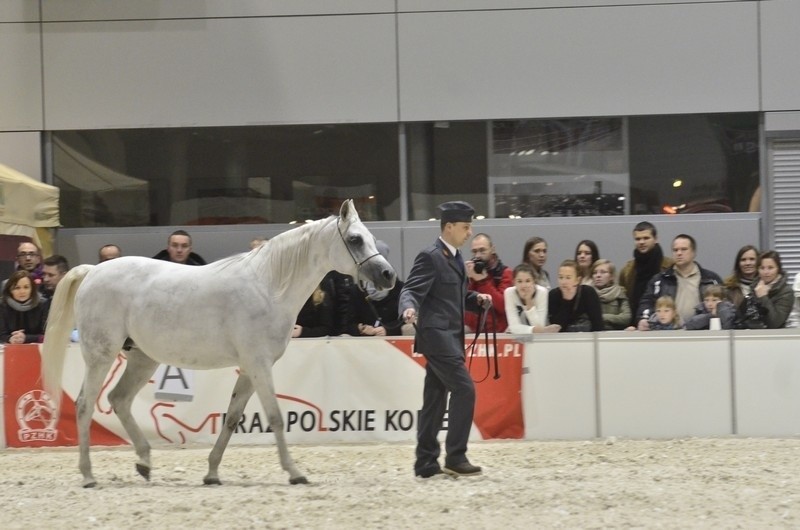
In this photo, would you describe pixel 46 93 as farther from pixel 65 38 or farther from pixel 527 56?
pixel 527 56

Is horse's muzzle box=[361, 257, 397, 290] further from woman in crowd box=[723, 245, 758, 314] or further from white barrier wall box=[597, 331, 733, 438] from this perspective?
woman in crowd box=[723, 245, 758, 314]

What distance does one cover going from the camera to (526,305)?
35.0 feet

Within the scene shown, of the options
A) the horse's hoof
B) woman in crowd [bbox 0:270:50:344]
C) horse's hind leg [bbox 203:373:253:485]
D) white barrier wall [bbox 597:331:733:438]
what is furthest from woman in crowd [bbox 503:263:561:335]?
woman in crowd [bbox 0:270:50:344]

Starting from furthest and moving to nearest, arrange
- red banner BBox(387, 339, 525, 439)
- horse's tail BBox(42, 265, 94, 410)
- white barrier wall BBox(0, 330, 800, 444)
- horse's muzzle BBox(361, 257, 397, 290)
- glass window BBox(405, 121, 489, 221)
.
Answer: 1. glass window BBox(405, 121, 489, 221)
2. red banner BBox(387, 339, 525, 439)
3. white barrier wall BBox(0, 330, 800, 444)
4. horse's tail BBox(42, 265, 94, 410)
5. horse's muzzle BBox(361, 257, 397, 290)

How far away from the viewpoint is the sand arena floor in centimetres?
658

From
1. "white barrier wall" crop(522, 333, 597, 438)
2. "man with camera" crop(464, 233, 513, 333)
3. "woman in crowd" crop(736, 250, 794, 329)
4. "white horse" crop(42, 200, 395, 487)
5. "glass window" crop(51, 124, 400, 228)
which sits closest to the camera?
"white horse" crop(42, 200, 395, 487)

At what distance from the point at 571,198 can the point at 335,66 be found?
137 inches

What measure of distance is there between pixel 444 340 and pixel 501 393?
258cm

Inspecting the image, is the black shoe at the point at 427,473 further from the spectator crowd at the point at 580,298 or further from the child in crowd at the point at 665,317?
the child in crowd at the point at 665,317

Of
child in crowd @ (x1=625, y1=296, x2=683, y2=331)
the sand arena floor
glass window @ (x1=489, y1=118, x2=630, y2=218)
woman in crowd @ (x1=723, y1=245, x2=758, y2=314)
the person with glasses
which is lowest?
the sand arena floor

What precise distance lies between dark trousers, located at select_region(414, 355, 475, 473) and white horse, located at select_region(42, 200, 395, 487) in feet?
2.61

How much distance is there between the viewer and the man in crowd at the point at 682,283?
1097cm

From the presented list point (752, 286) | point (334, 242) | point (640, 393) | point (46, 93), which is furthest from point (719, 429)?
point (46, 93)

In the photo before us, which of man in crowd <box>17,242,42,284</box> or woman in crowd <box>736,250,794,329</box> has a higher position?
man in crowd <box>17,242,42,284</box>
